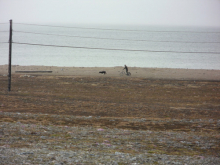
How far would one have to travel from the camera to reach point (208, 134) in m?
15.6

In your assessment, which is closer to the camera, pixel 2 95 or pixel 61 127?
pixel 61 127

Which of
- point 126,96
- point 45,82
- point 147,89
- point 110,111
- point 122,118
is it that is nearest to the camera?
point 122,118

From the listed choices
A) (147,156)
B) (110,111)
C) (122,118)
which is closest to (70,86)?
(110,111)

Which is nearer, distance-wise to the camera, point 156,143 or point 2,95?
point 156,143

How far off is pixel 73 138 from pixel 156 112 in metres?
10.1

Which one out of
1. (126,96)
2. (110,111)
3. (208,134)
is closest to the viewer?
(208,134)

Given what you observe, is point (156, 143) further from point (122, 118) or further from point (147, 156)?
point (122, 118)

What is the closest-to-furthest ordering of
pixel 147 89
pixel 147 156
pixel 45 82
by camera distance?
pixel 147 156 → pixel 147 89 → pixel 45 82

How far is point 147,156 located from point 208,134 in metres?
6.02

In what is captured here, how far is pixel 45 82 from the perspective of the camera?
3591 cm

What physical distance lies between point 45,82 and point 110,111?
53.8 ft

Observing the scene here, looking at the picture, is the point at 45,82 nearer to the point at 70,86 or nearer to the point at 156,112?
the point at 70,86

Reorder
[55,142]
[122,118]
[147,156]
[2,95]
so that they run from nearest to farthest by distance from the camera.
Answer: [147,156], [55,142], [122,118], [2,95]

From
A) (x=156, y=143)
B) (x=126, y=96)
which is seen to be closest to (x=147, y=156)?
(x=156, y=143)
